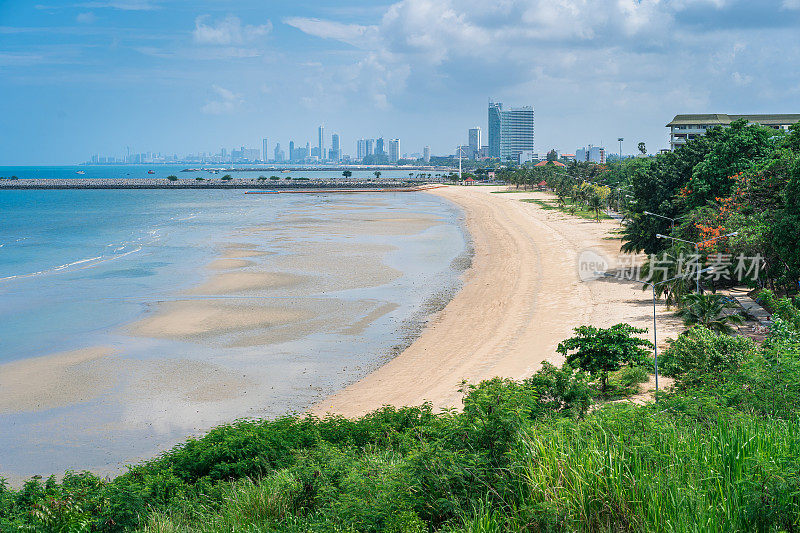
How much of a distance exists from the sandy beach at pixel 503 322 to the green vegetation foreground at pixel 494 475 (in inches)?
268

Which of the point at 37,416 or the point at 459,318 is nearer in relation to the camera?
the point at 37,416

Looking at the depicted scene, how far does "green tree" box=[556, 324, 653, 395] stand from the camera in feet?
70.6

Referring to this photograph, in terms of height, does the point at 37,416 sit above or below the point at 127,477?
below

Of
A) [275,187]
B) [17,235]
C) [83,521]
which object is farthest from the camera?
[275,187]

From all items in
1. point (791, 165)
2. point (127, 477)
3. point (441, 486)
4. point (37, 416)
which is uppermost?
point (791, 165)

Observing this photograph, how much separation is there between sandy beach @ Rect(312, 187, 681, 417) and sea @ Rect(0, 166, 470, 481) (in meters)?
1.40

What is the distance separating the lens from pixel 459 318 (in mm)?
33844

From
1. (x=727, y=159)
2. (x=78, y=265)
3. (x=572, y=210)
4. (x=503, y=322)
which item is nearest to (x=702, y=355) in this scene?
(x=503, y=322)

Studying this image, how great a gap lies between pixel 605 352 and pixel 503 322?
10810 millimetres

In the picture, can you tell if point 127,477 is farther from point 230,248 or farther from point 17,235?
point 17,235

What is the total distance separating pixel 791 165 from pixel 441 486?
27.8 meters

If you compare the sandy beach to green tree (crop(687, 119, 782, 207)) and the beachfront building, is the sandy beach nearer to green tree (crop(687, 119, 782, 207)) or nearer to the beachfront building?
green tree (crop(687, 119, 782, 207))

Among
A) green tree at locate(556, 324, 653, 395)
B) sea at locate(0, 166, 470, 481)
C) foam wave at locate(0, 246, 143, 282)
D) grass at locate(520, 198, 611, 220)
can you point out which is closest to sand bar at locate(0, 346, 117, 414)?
sea at locate(0, 166, 470, 481)

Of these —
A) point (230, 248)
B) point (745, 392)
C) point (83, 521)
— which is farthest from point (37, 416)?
point (230, 248)
